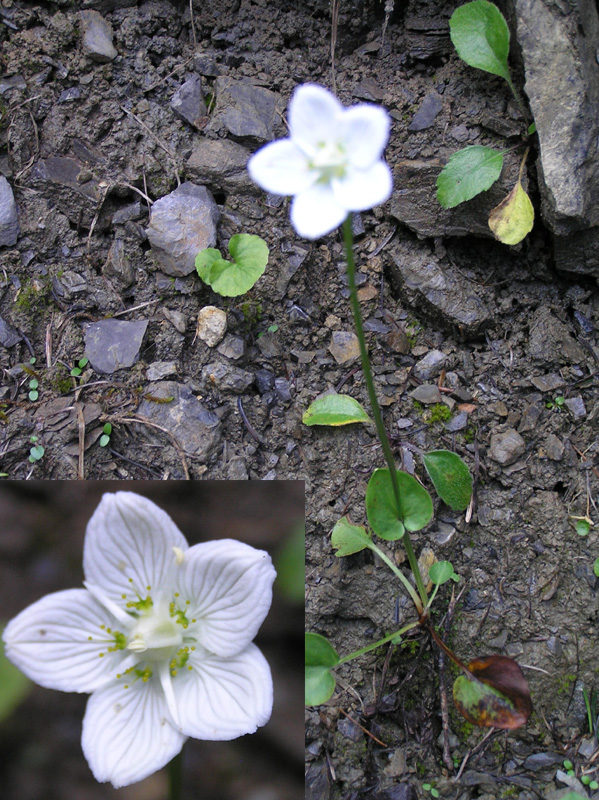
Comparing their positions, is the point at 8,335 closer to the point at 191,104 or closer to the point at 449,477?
the point at 191,104

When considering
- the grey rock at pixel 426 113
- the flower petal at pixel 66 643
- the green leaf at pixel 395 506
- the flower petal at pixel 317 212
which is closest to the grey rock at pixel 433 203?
the grey rock at pixel 426 113

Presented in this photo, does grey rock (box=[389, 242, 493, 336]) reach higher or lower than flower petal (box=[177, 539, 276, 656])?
higher

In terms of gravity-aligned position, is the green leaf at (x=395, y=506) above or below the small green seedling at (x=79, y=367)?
below

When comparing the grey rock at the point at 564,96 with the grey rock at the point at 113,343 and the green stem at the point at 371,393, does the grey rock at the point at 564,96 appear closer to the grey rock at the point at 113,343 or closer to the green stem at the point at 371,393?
the green stem at the point at 371,393

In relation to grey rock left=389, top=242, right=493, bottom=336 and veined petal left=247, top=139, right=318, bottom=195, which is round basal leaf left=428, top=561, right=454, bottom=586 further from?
veined petal left=247, top=139, right=318, bottom=195

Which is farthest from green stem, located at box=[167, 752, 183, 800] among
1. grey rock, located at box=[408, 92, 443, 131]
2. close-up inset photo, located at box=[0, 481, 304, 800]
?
grey rock, located at box=[408, 92, 443, 131]

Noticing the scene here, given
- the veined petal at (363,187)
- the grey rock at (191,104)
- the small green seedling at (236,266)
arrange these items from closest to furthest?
1. the veined petal at (363,187)
2. the small green seedling at (236,266)
3. the grey rock at (191,104)
